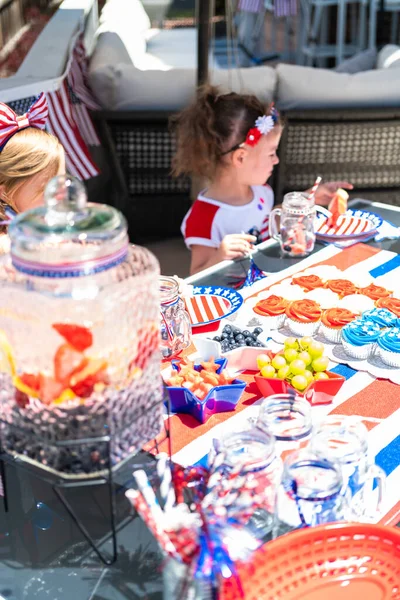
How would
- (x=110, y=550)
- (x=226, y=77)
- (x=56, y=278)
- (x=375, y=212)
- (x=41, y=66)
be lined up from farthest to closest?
(x=226, y=77)
(x=41, y=66)
(x=375, y=212)
(x=110, y=550)
(x=56, y=278)

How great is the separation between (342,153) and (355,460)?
3964 millimetres

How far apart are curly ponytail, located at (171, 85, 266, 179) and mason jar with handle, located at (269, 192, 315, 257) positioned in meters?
0.73

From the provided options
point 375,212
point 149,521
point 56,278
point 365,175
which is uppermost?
point 56,278

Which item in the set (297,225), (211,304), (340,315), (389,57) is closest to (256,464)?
(340,315)

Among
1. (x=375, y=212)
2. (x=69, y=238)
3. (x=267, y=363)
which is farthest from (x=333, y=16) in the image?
(x=69, y=238)

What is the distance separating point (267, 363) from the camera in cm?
183

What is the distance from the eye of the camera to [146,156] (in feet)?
→ 17.1

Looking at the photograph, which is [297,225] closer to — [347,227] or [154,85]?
[347,227]

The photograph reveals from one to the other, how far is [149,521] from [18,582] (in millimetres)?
350

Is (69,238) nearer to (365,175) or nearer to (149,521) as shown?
(149,521)

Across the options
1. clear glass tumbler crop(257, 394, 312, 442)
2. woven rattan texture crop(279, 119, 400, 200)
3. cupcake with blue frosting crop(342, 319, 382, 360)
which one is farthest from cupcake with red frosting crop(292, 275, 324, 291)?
woven rattan texture crop(279, 119, 400, 200)

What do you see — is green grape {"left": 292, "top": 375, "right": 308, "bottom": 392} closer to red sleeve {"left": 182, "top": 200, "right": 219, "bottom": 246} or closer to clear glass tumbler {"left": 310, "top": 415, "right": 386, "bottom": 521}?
clear glass tumbler {"left": 310, "top": 415, "right": 386, "bottom": 521}

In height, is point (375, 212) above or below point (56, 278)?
below

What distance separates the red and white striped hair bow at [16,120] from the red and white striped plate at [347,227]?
1.10 m
